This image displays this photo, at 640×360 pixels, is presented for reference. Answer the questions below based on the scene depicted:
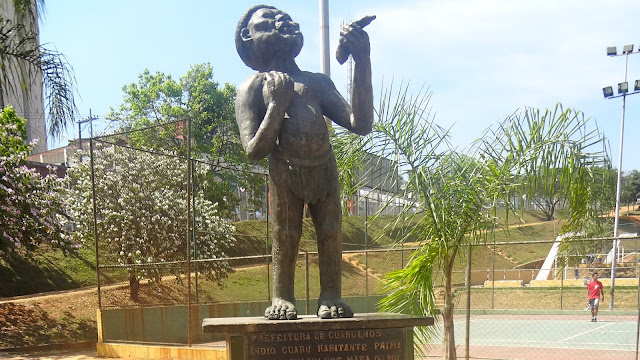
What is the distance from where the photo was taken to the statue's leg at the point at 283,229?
4414 millimetres

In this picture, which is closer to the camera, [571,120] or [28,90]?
[571,120]

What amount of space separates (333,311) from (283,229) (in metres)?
0.69

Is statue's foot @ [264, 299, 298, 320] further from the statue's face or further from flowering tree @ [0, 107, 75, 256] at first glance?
flowering tree @ [0, 107, 75, 256]

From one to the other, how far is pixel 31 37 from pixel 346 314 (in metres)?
7.36

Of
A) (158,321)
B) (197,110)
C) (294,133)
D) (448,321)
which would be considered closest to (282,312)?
(294,133)

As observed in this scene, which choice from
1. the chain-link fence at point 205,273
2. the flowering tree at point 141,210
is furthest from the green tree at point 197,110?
the flowering tree at point 141,210

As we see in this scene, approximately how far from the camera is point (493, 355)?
10945 millimetres

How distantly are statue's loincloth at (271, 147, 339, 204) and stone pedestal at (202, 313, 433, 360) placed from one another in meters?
0.88

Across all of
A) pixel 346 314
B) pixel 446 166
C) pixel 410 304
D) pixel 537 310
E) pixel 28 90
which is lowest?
pixel 537 310

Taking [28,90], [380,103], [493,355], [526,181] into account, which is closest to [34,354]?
[28,90]

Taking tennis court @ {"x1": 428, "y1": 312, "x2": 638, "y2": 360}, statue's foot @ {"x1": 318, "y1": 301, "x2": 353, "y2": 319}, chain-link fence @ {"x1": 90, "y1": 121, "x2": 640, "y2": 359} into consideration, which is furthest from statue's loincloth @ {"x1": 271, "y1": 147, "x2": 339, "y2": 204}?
chain-link fence @ {"x1": 90, "y1": 121, "x2": 640, "y2": 359}

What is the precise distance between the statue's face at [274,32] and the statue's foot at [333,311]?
6.08ft

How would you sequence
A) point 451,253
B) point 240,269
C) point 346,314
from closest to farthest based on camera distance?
point 346,314, point 451,253, point 240,269

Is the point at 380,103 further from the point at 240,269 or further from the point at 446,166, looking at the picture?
the point at 240,269
